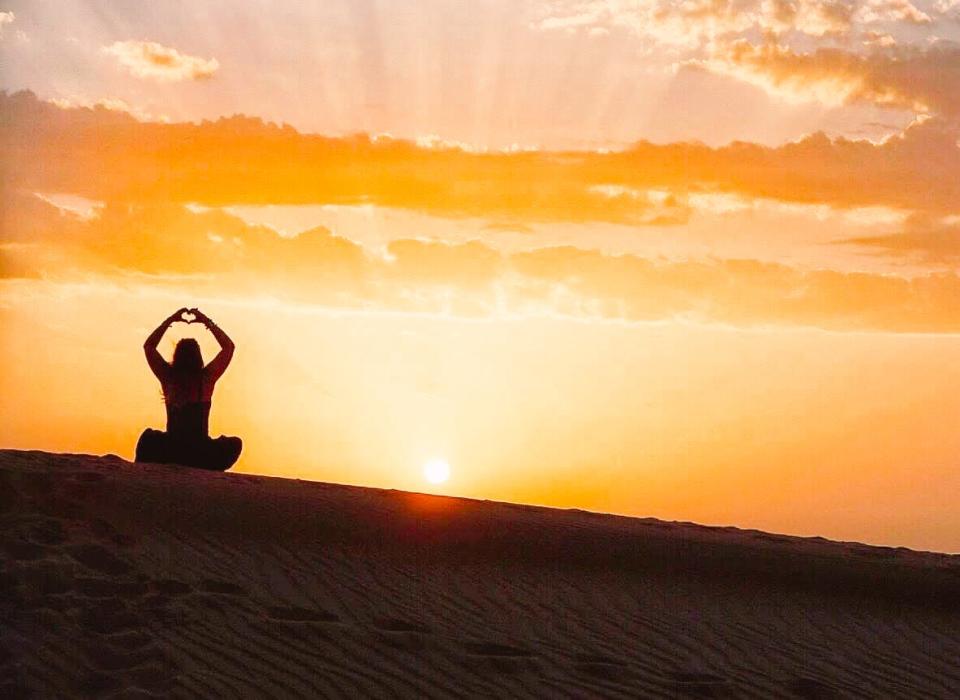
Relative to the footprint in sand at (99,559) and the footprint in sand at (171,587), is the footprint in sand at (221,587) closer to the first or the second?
the footprint in sand at (171,587)

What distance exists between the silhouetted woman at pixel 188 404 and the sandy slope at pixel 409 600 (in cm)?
48

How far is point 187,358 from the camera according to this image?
13766 mm

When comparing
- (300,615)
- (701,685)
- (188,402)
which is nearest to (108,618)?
(300,615)

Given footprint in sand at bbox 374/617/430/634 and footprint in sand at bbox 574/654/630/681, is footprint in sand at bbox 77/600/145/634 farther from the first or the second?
footprint in sand at bbox 574/654/630/681

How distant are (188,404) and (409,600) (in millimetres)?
4595

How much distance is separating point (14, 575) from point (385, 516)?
4.77m

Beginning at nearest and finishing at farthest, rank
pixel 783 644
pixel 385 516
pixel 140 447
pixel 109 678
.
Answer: pixel 109 678 < pixel 783 644 < pixel 385 516 < pixel 140 447

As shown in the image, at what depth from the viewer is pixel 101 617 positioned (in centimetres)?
852

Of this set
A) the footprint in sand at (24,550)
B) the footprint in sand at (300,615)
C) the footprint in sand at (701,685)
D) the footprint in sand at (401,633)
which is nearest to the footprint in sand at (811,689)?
the footprint in sand at (701,685)

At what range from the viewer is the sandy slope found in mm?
8070

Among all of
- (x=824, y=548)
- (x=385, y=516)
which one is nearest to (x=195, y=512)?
(x=385, y=516)

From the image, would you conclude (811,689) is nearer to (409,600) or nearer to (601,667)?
(601,667)

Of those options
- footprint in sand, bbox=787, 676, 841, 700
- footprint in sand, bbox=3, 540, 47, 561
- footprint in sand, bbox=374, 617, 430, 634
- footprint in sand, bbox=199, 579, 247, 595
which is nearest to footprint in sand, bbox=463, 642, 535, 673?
footprint in sand, bbox=374, 617, 430, 634

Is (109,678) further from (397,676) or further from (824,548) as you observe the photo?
(824,548)
